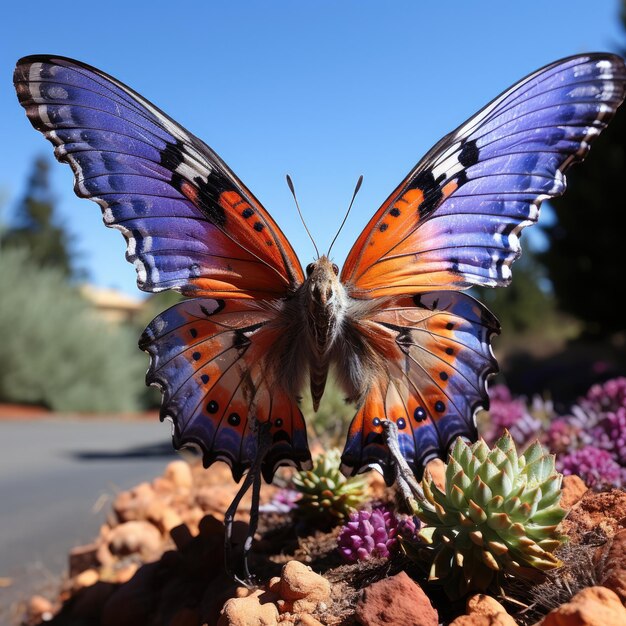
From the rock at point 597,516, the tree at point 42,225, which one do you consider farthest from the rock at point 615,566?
the tree at point 42,225

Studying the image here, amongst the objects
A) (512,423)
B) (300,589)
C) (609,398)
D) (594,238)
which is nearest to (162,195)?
(300,589)

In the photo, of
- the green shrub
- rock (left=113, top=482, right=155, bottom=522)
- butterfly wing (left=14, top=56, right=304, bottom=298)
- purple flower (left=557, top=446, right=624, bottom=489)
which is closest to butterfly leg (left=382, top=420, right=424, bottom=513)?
butterfly wing (left=14, top=56, right=304, bottom=298)

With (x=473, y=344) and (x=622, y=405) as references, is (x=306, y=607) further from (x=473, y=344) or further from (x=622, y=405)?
(x=622, y=405)

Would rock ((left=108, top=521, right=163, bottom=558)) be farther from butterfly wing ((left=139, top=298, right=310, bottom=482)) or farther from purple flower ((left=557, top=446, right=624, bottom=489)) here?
purple flower ((left=557, top=446, right=624, bottom=489))

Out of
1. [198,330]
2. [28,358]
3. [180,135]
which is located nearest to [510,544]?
[198,330]

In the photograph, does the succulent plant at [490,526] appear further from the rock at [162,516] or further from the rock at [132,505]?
the rock at [132,505]

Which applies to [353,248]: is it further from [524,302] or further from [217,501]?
[524,302]
